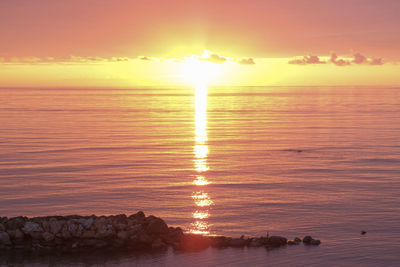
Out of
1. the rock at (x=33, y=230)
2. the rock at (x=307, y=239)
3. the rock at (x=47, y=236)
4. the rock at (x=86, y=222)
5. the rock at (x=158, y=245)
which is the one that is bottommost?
the rock at (x=158, y=245)

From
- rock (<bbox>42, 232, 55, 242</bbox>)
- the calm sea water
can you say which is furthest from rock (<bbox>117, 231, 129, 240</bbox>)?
rock (<bbox>42, 232, 55, 242</bbox>)

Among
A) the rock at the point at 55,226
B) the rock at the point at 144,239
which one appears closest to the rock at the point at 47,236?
the rock at the point at 55,226

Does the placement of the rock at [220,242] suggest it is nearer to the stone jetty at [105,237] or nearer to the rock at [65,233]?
the stone jetty at [105,237]

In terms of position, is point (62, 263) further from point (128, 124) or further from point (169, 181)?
point (128, 124)

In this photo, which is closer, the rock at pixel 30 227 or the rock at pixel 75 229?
the rock at pixel 30 227

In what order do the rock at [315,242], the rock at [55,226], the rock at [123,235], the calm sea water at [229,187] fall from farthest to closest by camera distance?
1. the rock at [315,242]
2. the rock at [123,235]
3. the calm sea water at [229,187]
4. the rock at [55,226]

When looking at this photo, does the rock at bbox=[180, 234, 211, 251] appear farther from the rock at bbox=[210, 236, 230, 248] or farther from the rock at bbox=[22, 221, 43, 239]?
the rock at bbox=[22, 221, 43, 239]

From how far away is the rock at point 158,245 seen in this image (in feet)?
101

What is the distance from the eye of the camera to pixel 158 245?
101 feet

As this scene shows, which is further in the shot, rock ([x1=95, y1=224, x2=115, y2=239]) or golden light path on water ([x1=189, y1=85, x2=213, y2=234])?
golden light path on water ([x1=189, y1=85, x2=213, y2=234])

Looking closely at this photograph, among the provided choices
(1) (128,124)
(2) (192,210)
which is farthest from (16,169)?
(1) (128,124)

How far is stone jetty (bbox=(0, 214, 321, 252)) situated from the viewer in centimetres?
3005

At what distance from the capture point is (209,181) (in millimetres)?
49656

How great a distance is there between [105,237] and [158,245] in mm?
3045
